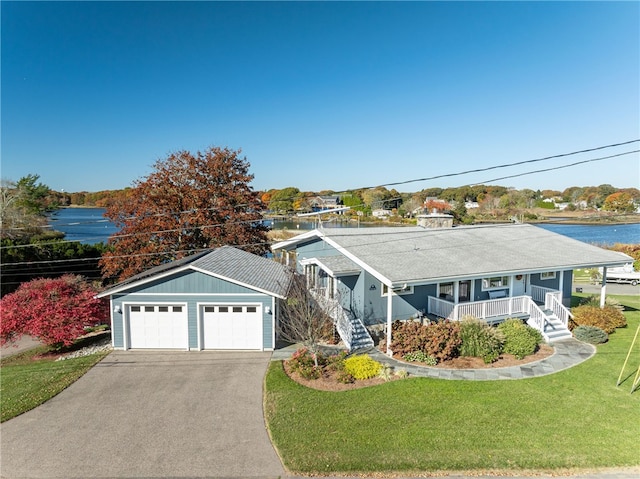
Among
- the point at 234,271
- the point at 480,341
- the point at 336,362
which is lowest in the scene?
the point at 336,362

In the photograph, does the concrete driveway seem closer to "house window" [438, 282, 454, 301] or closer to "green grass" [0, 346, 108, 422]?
"green grass" [0, 346, 108, 422]

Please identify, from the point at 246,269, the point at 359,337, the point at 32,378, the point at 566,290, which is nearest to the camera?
the point at 32,378

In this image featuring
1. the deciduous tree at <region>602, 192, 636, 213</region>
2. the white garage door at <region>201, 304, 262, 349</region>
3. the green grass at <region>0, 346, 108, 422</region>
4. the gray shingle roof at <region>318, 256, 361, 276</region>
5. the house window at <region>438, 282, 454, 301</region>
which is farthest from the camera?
the deciduous tree at <region>602, 192, 636, 213</region>

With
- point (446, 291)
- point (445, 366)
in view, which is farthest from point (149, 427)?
point (446, 291)

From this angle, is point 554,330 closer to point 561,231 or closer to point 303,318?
point 303,318

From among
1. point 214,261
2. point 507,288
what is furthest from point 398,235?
point 214,261

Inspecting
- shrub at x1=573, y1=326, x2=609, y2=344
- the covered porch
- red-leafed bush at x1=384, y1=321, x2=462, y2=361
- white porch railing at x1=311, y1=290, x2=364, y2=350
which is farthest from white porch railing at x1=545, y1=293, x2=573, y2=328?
white porch railing at x1=311, y1=290, x2=364, y2=350
